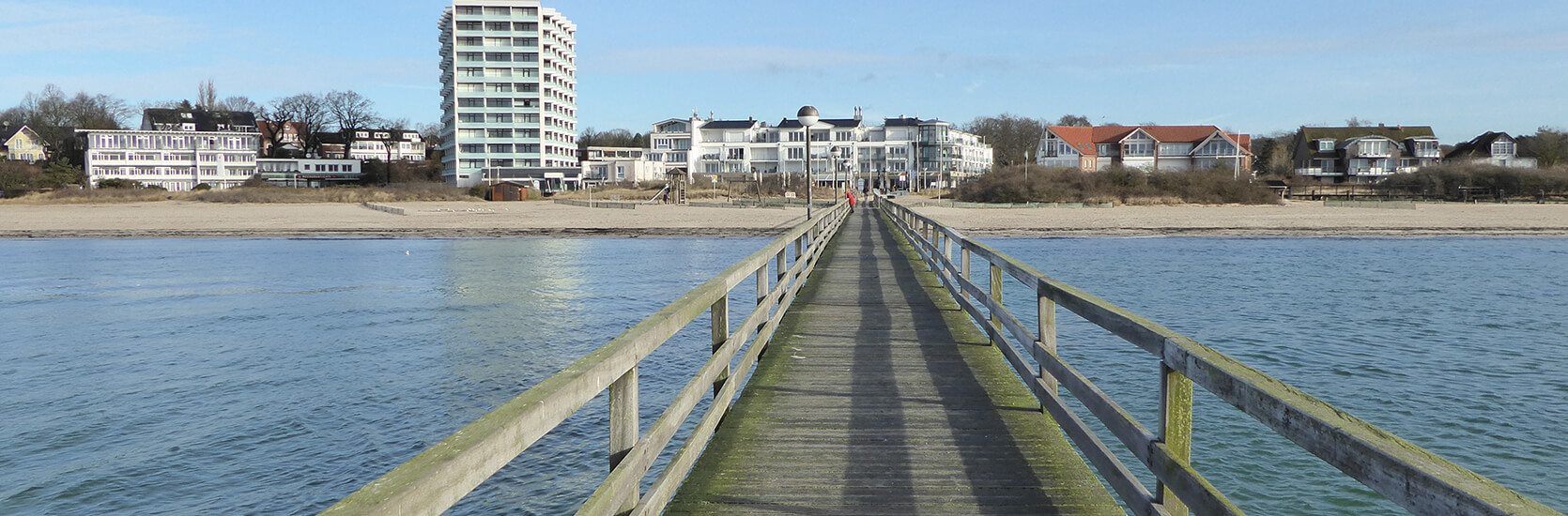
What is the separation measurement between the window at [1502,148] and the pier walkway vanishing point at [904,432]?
117407 millimetres

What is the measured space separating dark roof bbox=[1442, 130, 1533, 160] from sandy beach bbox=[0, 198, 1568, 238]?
42.2 meters

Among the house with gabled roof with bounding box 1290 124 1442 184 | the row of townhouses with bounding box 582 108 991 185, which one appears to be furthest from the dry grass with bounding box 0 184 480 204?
the house with gabled roof with bounding box 1290 124 1442 184

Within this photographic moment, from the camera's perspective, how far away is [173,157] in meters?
105

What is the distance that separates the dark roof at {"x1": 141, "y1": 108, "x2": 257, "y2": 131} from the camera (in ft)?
367

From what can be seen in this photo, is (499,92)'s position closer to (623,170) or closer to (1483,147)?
(623,170)

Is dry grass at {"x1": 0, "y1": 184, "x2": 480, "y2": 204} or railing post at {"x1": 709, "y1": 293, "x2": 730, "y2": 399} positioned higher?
dry grass at {"x1": 0, "y1": 184, "x2": 480, "y2": 204}

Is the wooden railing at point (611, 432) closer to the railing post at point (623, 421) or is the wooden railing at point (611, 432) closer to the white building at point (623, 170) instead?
the railing post at point (623, 421)

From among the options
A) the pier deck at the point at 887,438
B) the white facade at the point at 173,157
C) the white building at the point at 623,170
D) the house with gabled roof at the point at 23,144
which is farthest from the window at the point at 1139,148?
the house with gabled roof at the point at 23,144

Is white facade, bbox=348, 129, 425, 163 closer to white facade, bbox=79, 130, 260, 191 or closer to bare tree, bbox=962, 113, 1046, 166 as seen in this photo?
white facade, bbox=79, 130, 260, 191

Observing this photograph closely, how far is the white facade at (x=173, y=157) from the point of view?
101 meters

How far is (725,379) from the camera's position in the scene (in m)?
6.29

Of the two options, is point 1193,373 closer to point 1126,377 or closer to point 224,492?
point 224,492

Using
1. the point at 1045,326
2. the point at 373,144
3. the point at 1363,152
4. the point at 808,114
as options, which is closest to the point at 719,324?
the point at 1045,326

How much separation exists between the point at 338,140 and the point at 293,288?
388ft
